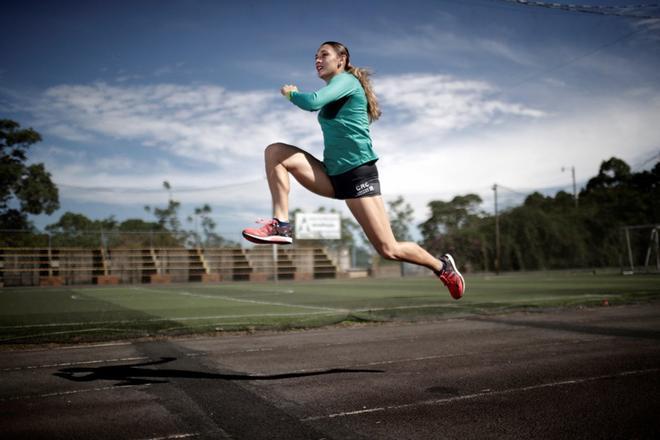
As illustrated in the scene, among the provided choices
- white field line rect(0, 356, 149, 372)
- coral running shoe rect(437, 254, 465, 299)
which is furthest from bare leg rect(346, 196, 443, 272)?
white field line rect(0, 356, 149, 372)

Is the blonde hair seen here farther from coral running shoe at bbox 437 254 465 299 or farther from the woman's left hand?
coral running shoe at bbox 437 254 465 299

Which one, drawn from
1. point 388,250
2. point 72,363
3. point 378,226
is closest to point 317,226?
point 72,363

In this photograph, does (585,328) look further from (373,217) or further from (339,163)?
(339,163)

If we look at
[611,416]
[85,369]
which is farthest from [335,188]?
[85,369]

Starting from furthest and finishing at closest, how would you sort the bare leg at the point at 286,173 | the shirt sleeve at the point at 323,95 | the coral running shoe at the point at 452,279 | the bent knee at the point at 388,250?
the coral running shoe at the point at 452,279 < the bent knee at the point at 388,250 < the bare leg at the point at 286,173 < the shirt sleeve at the point at 323,95

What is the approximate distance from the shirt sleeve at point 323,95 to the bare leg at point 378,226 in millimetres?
755

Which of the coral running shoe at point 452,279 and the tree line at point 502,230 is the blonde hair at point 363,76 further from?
the tree line at point 502,230

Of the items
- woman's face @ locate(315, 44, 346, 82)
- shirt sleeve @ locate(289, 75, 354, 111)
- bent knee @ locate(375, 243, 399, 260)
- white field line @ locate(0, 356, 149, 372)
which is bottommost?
white field line @ locate(0, 356, 149, 372)

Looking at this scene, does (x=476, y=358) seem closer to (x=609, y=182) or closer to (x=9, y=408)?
(x=9, y=408)

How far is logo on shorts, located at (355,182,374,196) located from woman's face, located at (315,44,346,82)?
32.1 inches

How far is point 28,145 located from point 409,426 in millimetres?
38237

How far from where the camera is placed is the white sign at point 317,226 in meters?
36.0

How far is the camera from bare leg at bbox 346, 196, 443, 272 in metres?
3.57

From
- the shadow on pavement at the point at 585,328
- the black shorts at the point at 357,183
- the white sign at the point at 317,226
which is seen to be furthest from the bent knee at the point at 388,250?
the white sign at the point at 317,226
